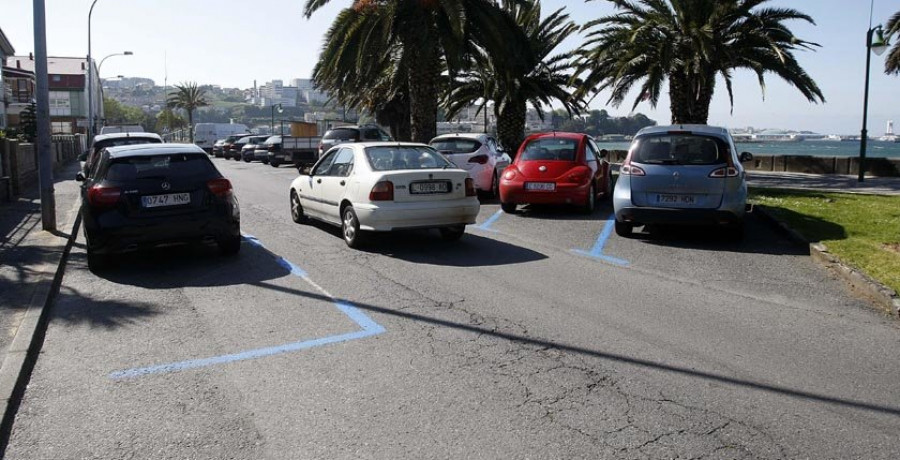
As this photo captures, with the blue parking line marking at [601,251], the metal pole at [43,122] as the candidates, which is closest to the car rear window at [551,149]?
the blue parking line marking at [601,251]

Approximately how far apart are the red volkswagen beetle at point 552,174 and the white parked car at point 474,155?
2410mm

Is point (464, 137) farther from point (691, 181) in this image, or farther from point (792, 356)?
point (792, 356)

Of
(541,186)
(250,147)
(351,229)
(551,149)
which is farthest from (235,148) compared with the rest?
(351,229)

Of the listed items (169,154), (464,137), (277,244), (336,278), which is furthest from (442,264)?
(464,137)

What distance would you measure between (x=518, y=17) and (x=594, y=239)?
18.6 metres

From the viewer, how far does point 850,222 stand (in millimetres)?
11367

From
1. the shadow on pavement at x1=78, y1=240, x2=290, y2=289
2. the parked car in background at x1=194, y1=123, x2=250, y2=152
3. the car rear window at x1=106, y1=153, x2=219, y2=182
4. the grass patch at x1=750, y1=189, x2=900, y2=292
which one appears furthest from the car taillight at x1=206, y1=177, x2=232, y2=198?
the parked car in background at x1=194, y1=123, x2=250, y2=152

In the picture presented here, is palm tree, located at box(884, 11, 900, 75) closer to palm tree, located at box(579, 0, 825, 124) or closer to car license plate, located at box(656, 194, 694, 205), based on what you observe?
palm tree, located at box(579, 0, 825, 124)

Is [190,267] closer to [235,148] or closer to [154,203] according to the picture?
[154,203]

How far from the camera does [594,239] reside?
Answer: 35.0ft

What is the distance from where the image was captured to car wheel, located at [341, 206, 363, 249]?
9523 millimetres

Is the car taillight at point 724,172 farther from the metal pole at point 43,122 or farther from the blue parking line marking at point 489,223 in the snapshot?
the metal pole at point 43,122

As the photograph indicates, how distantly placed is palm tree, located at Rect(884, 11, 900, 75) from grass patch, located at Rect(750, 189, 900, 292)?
1799cm

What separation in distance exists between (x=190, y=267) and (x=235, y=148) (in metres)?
38.2
